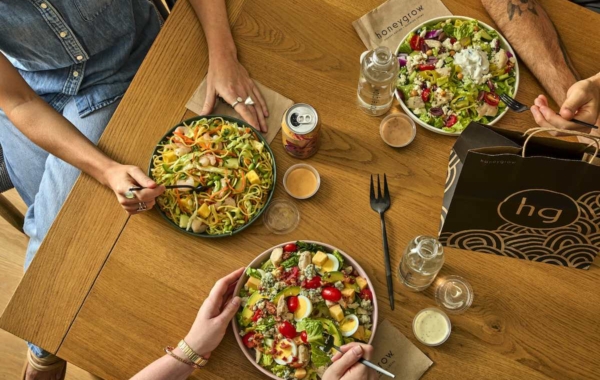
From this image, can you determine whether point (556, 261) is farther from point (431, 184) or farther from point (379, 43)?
point (379, 43)

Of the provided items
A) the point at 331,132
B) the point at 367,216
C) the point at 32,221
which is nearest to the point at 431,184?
the point at 367,216

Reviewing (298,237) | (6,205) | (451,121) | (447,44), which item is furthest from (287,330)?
(6,205)

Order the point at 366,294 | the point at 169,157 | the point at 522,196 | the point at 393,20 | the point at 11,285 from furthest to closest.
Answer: the point at 11,285 < the point at 393,20 < the point at 169,157 < the point at 366,294 < the point at 522,196

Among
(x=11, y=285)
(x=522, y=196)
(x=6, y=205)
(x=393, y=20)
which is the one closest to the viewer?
(x=522, y=196)

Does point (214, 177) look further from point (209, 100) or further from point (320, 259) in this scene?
point (320, 259)

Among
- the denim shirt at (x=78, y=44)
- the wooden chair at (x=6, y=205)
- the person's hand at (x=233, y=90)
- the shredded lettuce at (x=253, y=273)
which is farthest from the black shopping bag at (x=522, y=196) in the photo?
the wooden chair at (x=6, y=205)

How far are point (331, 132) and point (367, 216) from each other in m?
0.29

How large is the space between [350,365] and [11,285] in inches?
83.1

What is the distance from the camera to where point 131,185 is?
1.46 meters

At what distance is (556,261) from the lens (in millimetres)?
1361

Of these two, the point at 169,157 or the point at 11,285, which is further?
the point at 11,285

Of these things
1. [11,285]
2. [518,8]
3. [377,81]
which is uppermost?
[518,8]

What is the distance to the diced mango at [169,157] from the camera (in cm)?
152

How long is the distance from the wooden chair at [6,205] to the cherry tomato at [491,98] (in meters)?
1.84
